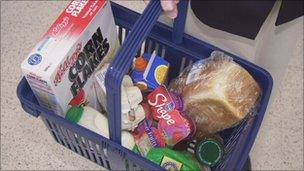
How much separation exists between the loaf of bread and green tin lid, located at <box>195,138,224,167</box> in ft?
0.16

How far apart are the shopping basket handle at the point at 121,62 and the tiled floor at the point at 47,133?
47 centimetres

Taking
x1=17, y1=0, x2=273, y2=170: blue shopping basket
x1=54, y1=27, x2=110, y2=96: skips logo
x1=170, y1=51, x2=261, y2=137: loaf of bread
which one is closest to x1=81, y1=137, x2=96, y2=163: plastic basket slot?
x1=17, y1=0, x2=273, y2=170: blue shopping basket

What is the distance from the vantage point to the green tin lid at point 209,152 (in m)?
0.83

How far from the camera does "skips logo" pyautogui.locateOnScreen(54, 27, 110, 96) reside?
0.79 metres

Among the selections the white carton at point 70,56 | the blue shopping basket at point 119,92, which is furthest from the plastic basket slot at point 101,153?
the white carton at point 70,56

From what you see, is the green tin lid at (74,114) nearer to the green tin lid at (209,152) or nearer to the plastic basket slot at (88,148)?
the plastic basket slot at (88,148)

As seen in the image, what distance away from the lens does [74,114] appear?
33.3 inches

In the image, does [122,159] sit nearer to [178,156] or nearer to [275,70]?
[178,156]

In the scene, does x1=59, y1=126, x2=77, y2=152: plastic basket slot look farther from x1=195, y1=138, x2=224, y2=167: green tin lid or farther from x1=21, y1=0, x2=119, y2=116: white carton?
x1=195, y1=138, x2=224, y2=167: green tin lid

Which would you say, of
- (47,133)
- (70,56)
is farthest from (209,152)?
(47,133)

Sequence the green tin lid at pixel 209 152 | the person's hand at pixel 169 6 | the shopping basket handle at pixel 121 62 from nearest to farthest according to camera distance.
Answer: the shopping basket handle at pixel 121 62 → the person's hand at pixel 169 6 → the green tin lid at pixel 209 152

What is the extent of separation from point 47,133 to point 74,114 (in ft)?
1.19

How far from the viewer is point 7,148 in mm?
1145

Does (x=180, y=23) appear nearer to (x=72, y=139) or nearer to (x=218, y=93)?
(x=218, y=93)
